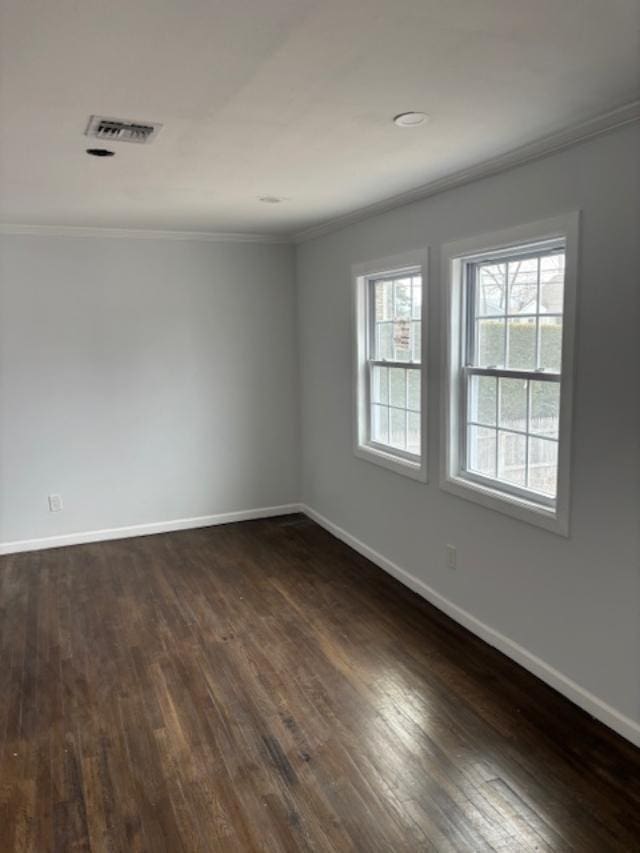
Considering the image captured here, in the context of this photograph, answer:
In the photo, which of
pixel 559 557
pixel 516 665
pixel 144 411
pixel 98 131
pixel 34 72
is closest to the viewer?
pixel 34 72

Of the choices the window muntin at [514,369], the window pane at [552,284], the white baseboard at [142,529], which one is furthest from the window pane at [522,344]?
the white baseboard at [142,529]

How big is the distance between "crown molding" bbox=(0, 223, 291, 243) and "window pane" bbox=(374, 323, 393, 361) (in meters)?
1.50

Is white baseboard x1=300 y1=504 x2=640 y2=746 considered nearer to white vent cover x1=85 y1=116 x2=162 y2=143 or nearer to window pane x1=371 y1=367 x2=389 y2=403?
window pane x1=371 y1=367 x2=389 y2=403

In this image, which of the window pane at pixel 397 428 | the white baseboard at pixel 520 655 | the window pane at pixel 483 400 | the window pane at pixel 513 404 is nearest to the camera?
the white baseboard at pixel 520 655

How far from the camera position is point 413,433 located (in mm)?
4156

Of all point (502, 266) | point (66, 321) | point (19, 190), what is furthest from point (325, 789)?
point (66, 321)

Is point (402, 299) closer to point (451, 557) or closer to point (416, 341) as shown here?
point (416, 341)

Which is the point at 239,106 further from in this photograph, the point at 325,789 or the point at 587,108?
the point at 325,789

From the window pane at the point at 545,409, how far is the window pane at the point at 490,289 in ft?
1.58

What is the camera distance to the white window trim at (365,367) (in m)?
3.76

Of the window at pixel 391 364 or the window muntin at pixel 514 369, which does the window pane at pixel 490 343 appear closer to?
the window muntin at pixel 514 369

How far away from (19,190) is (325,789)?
335 cm

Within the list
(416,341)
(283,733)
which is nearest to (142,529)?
(416,341)

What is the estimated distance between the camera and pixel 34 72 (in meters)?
1.93
